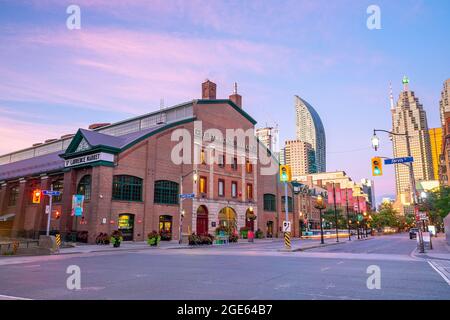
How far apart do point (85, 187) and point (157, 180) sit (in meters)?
8.46

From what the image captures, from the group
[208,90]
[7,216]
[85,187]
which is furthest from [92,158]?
[208,90]

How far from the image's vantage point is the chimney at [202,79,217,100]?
189 ft

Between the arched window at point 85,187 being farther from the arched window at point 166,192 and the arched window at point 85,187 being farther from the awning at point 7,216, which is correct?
the awning at point 7,216

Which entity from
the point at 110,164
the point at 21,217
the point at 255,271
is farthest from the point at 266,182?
the point at 255,271

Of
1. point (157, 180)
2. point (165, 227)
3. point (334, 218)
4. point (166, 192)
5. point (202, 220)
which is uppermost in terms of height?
point (157, 180)

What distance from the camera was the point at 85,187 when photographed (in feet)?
139

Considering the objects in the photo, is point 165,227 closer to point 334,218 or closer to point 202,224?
point 202,224

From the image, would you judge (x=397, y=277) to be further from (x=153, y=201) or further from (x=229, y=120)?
(x=229, y=120)

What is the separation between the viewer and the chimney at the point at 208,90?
189 feet

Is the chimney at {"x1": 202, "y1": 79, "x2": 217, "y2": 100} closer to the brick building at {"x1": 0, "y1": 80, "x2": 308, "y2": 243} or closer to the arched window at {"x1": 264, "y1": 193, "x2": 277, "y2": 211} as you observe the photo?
the brick building at {"x1": 0, "y1": 80, "x2": 308, "y2": 243}

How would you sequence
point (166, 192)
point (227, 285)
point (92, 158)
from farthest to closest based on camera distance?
1. point (166, 192)
2. point (92, 158)
3. point (227, 285)

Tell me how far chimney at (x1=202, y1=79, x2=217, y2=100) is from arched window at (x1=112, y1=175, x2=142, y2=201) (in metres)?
19.9

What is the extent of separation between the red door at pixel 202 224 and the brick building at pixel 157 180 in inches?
5.4

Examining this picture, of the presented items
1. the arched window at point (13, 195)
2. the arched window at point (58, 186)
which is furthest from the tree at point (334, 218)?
the arched window at point (58, 186)
